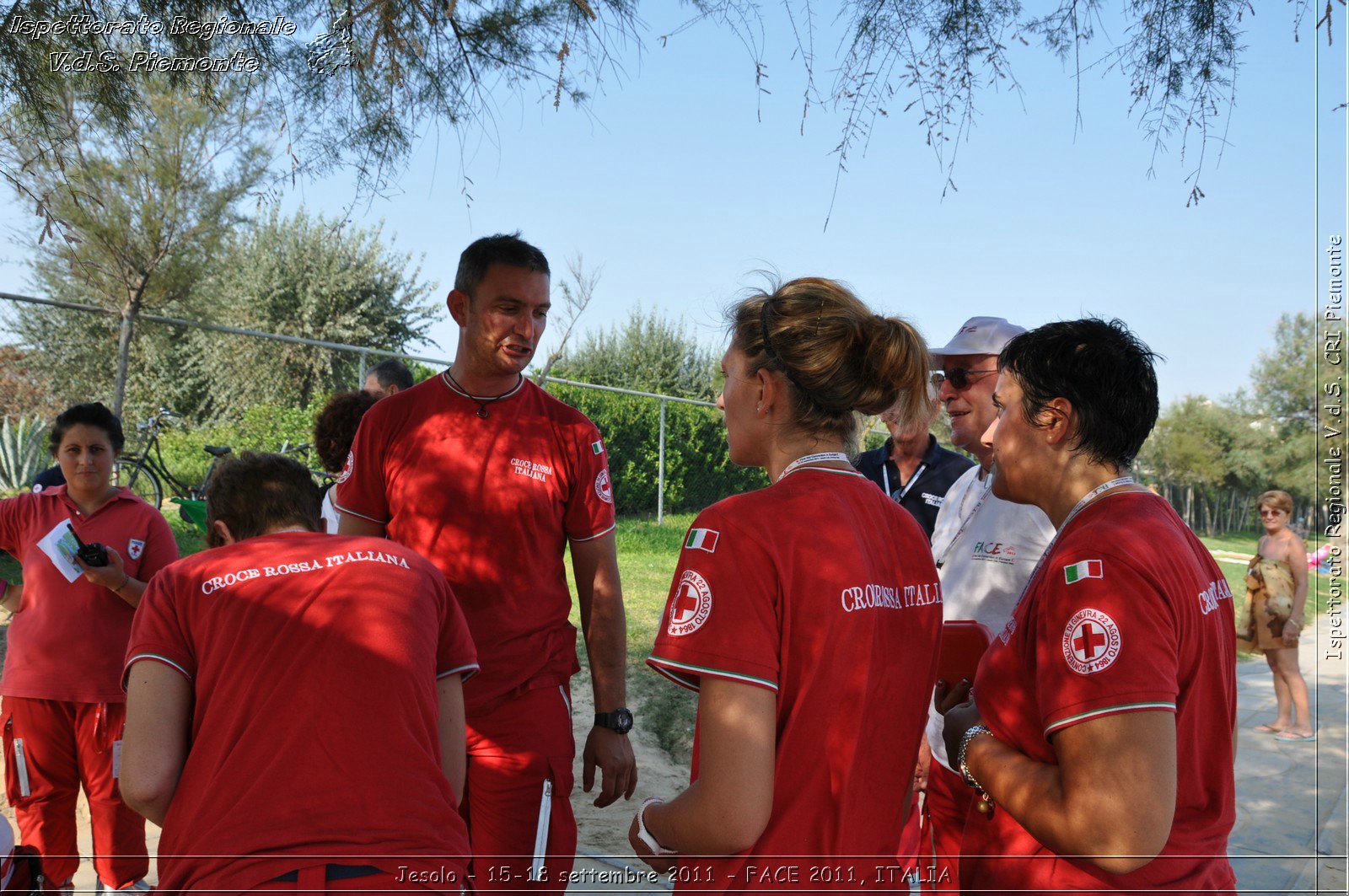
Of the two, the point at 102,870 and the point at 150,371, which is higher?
the point at 150,371

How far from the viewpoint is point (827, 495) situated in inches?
67.1

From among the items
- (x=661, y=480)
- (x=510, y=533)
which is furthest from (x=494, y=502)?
(x=661, y=480)

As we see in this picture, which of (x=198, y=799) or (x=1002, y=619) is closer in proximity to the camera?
(x=198, y=799)

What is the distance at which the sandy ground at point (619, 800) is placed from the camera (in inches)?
195

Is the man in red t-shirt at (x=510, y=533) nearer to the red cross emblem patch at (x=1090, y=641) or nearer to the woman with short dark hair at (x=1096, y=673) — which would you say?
the woman with short dark hair at (x=1096, y=673)

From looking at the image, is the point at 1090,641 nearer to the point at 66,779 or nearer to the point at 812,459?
the point at 812,459

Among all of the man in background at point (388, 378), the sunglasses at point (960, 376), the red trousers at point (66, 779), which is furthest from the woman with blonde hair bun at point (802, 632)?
the man in background at point (388, 378)

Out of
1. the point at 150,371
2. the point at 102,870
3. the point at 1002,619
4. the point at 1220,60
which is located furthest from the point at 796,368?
the point at 150,371

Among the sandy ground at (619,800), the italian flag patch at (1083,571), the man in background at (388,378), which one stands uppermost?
the man in background at (388,378)

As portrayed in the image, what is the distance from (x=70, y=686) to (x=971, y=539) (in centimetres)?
354

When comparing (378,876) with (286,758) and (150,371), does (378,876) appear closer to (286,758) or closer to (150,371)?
(286,758)

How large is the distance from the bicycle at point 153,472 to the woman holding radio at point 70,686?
580 cm

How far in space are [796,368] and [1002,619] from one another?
152 centimetres

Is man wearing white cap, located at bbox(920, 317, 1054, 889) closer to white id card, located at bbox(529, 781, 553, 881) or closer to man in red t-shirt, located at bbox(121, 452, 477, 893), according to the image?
white id card, located at bbox(529, 781, 553, 881)
